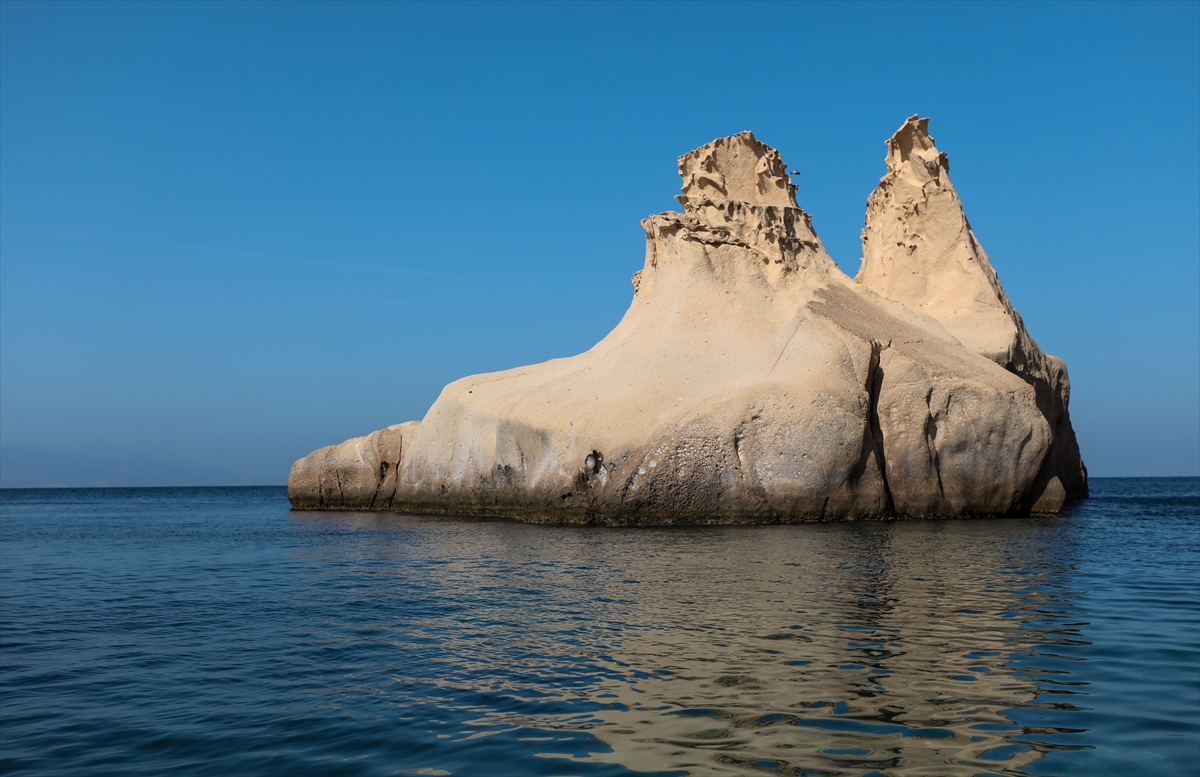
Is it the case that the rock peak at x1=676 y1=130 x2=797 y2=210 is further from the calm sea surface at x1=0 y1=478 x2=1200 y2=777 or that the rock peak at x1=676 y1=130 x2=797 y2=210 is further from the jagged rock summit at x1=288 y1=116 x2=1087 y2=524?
the calm sea surface at x1=0 y1=478 x2=1200 y2=777

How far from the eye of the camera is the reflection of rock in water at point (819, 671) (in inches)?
219

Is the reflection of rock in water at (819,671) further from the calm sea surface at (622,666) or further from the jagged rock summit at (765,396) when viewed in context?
the jagged rock summit at (765,396)

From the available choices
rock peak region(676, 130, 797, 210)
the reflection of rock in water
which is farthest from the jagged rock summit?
the reflection of rock in water

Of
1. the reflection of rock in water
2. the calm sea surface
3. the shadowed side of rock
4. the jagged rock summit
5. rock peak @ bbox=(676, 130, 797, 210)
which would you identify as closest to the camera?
the reflection of rock in water

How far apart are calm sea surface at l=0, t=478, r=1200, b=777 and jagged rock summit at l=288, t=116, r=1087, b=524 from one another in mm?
7055

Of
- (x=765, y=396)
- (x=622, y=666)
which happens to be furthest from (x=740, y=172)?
(x=622, y=666)

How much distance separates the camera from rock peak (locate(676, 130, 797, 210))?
107ft

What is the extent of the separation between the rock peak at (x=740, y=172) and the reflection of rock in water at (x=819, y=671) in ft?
69.6

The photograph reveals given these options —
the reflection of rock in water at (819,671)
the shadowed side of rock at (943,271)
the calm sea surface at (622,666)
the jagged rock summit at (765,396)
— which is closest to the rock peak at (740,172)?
the jagged rock summit at (765,396)

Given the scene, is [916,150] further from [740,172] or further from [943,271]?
[740,172]

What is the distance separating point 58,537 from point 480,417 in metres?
12.5

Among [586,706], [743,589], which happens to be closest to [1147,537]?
[743,589]

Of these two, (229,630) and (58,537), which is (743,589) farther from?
(58,537)

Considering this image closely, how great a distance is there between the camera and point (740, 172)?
33.2 m
